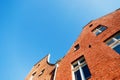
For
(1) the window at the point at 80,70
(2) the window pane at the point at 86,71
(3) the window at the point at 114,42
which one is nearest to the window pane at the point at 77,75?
(1) the window at the point at 80,70

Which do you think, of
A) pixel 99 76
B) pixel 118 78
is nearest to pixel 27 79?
pixel 99 76

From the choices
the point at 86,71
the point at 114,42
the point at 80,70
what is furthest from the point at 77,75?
the point at 114,42

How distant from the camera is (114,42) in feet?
33.1

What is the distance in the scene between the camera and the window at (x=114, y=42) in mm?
9461

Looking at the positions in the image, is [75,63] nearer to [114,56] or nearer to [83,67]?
[83,67]

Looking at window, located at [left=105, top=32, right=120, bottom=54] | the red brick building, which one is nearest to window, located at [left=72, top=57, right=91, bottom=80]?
the red brick building

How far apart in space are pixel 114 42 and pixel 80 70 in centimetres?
310

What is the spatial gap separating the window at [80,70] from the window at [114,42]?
224 centimetres

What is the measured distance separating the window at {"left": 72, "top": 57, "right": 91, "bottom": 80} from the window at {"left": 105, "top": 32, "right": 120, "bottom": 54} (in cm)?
224

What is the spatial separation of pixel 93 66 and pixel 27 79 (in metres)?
11.4

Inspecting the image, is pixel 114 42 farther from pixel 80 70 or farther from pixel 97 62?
pixel 80 70

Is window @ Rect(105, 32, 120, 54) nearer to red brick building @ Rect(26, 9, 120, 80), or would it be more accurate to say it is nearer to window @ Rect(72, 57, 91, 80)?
red brick building @ Rect(26, 9, 120, 80)

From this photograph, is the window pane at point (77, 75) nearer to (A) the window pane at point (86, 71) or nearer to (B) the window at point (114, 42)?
(A) the window pane at point (86, 71)

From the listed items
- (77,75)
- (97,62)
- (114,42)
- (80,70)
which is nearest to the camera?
(97,62)
